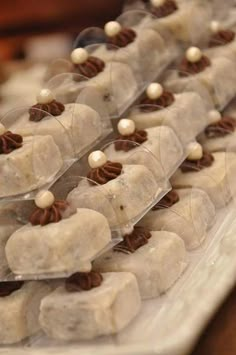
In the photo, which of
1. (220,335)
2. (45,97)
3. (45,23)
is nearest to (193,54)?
(45,97)

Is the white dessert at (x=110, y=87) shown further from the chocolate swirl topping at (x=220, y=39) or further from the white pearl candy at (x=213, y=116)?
the chocolate swirl topping at (x=220, y=39)

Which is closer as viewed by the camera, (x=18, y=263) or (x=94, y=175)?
(x=18, y=263)

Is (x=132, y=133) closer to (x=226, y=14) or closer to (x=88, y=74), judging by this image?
(x=88, y=74)

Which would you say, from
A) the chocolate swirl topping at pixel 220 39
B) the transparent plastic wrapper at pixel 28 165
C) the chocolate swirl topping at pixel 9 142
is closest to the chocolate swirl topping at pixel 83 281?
the transparent plastic wrapper at pixel 28 165

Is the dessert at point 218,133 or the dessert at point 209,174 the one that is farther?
the dessert at point 218,133

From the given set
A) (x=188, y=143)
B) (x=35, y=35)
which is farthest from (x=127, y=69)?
(x=35, y=35)

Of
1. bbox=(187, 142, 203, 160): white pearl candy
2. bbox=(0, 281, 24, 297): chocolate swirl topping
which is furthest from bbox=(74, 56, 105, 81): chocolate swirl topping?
bbox=(0, 281, 24, 297): chocolate swirl topping

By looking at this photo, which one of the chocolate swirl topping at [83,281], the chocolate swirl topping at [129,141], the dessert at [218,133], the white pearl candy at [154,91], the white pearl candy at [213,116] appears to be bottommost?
the dessert at [218,133]
